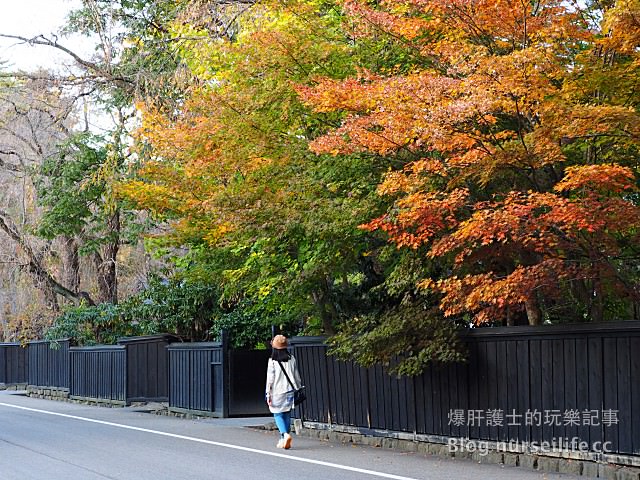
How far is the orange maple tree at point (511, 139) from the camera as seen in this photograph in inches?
424

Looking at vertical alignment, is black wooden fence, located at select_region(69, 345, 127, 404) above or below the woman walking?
below

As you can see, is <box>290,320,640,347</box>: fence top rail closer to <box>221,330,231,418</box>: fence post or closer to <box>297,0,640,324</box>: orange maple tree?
<box>297,0,640,324</box>: orange maple tree

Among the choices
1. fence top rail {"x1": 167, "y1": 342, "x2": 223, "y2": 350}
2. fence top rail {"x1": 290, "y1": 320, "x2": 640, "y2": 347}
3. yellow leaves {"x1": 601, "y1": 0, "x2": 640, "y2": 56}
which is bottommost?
fence top rail {"x1": 167, "y1": 342, "x2": 223, "y2": 350}

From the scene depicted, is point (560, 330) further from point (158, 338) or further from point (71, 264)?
point (71, 264)

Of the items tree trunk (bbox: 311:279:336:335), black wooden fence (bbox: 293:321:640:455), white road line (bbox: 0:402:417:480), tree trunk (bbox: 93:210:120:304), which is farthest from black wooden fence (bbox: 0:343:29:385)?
black wooden fence (bbox: 293:321:640:455)

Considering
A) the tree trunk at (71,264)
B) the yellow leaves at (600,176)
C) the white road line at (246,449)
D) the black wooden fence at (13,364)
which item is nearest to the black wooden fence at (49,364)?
the tree trunk at (71,264)

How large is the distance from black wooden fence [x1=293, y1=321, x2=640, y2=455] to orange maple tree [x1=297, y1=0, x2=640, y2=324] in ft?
2.43

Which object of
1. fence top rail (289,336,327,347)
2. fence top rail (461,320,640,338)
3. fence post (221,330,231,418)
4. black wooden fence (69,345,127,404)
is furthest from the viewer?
black wooden fence (69,345,127,404)

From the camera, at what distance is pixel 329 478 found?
11188 millimetres

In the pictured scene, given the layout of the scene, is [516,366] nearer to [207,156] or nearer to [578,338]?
[578,338]

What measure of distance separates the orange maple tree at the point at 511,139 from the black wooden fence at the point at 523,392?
741 mm

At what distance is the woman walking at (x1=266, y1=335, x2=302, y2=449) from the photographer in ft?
48.3

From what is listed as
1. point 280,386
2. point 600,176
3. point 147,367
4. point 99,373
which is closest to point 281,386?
point 280,386

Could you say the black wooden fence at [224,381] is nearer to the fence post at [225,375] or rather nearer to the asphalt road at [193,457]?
the fence post at [225,375]
